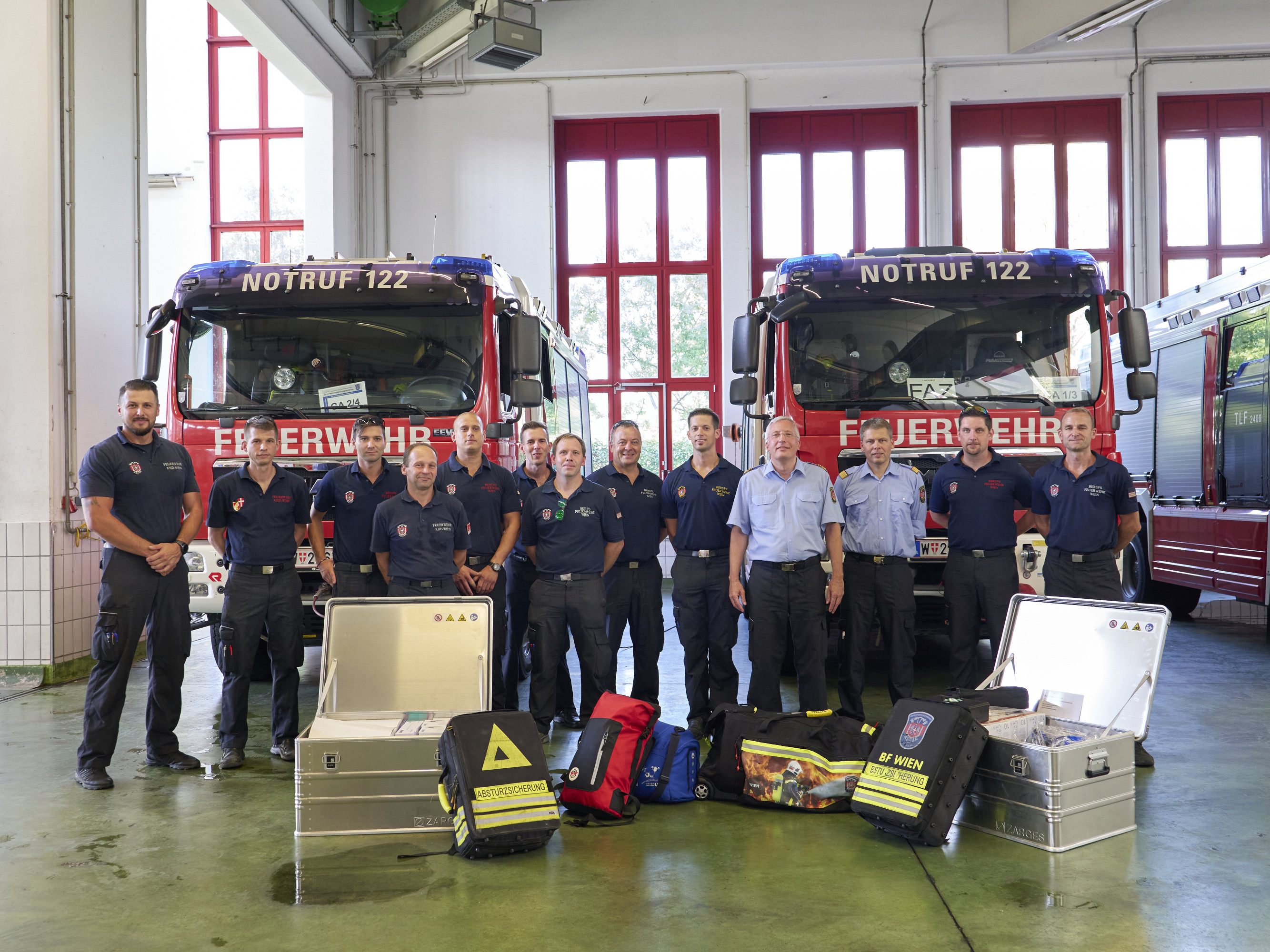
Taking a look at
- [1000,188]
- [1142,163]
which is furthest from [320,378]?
[1142,163]

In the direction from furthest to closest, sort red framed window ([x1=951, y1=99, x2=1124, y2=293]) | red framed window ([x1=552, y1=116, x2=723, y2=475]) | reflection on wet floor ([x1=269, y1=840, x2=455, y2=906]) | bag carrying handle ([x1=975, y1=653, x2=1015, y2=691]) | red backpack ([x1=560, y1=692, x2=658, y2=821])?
red framed window ([x1=552, y1=116, x2=723, y2=475]) < red framed window ([x1=951, y1=99, x2=1124, y2=293]) < bag carrying handle ([x1=975, y1=653, x2=1015, y2=691]) < red backpack ([x1=560, y1=692, x2=658, y2=821]) < reflection on wet floor ([x1=269, y1=840, x2=455, y2=906])

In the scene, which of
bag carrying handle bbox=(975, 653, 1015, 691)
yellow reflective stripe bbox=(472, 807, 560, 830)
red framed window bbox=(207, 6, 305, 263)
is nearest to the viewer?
yellow reflective stripe bbox=(472, 807, 560, 830)

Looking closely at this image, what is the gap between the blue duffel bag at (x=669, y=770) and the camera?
4391 mm

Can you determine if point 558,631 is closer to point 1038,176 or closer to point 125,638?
point 125,638

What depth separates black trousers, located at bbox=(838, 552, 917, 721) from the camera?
5523 millimetres

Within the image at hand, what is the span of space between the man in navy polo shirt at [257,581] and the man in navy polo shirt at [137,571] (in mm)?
177

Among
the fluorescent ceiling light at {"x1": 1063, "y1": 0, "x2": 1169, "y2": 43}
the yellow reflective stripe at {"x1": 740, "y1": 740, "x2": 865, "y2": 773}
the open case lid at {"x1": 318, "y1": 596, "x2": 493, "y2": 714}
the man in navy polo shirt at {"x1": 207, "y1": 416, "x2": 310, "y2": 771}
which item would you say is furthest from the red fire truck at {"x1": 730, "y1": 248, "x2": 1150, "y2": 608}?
the fluorescent ceiling light at {"x1": 1063, "y1": 0, "x2": 1169, "y2": 43}

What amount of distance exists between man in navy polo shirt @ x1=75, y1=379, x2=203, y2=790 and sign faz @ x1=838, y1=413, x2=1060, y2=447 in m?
3.83

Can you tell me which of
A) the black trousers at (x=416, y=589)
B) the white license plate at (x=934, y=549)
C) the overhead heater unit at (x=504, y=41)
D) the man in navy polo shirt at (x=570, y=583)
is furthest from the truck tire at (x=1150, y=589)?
the overhead heater unit at (x=504, y=41)

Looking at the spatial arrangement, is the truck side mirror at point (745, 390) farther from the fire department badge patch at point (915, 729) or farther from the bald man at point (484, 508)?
the fire department badge patch at point (915, 729)

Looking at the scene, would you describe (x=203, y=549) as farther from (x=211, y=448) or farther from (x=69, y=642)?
(x=69, y=642)

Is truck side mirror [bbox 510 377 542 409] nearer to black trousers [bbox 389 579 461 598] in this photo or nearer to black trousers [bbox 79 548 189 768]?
black trousers [bbox 389 579 461 598]

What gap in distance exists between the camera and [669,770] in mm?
4414

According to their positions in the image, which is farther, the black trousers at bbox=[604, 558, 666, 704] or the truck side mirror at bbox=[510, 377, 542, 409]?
the truck side mirror at bbox=[510, 377, 542, 409]
